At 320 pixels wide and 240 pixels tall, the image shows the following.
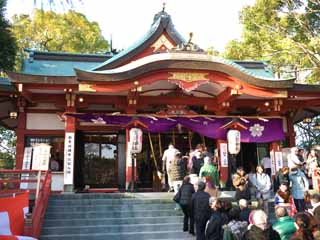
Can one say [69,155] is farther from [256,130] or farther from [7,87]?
[256,130]

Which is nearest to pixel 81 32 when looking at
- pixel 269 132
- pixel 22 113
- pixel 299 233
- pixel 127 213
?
pixel 22 113

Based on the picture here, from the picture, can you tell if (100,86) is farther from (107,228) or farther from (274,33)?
(274,33)

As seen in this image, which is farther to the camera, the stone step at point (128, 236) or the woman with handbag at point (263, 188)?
the woman with handbag at point (263, 188)

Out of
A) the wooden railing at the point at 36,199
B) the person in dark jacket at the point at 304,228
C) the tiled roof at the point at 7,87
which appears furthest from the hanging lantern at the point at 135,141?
the person in dark jacket at the point at 304,228

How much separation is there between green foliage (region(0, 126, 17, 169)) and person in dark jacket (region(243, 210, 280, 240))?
2874 centimetres

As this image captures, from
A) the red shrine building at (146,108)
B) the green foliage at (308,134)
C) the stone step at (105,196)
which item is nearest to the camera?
the stone step at (105,196)

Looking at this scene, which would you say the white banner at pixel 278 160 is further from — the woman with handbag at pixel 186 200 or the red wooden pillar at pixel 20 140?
the red wooden pillar at pixel 20 140

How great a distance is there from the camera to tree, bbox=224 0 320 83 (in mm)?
18594

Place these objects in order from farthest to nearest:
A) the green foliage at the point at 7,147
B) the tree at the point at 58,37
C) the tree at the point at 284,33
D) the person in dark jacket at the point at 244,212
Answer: the green foliage at the point at 7,147 → the tree at the point at 58,37 → the tree at the point at 284,33 → the person in dark jacket at the point at 244,212

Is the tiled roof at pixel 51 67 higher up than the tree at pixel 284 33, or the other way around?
the tree at pixel 284 33

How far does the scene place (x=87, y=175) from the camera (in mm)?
14375

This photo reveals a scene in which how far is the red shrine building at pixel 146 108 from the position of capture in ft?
39.6

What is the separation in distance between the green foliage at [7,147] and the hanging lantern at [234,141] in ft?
74.4

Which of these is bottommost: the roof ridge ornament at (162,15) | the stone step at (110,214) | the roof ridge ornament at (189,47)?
the stone step at (110,214)
